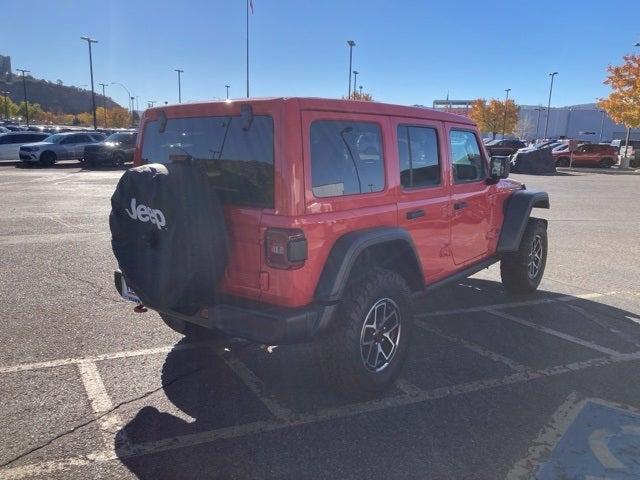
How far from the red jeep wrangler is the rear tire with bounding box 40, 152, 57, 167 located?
78.1ft

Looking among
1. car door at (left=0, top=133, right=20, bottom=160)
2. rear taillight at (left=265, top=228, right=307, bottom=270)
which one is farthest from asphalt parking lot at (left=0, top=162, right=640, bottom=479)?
car door at (left=0, top=133, right=20, bottom=160)

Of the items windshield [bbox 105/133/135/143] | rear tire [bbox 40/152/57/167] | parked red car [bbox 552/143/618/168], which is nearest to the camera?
rear tire [bbox 40/152/57/167]

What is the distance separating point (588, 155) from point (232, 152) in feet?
116

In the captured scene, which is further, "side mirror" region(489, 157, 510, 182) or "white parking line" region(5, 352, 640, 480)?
"side mirror" region(489, 157, 510, 182)

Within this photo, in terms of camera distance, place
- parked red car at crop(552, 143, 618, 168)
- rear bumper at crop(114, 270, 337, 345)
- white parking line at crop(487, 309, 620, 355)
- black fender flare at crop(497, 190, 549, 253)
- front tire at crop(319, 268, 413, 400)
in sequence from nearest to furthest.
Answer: rear bumper at crop(114, 270, 337, 345) → front tire at crop(319, 268, 413, 400) → white parking line at crop(487, 309, 620, 355) → black fender flare at crop(497, 190, 549, 253) → parked red car at crop(552, 143, 618, 168)

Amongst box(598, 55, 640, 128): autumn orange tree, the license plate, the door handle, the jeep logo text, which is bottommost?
the license plate

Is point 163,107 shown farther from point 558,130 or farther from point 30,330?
point 558,130

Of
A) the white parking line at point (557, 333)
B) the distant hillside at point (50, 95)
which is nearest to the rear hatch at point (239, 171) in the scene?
the white parking line at point (557, 333)

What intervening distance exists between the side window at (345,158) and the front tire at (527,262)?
2740mm

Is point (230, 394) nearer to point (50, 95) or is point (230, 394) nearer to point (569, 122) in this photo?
point (569, 122)

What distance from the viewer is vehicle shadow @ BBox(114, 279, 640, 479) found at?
2.76 meters

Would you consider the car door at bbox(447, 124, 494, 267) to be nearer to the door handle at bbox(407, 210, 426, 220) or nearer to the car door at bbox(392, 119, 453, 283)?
the car door at bbox(392, 119, 453, 283)

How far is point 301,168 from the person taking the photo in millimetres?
2971

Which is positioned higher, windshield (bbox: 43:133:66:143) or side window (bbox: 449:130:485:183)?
side window (bbox: 449:130:485:183)
